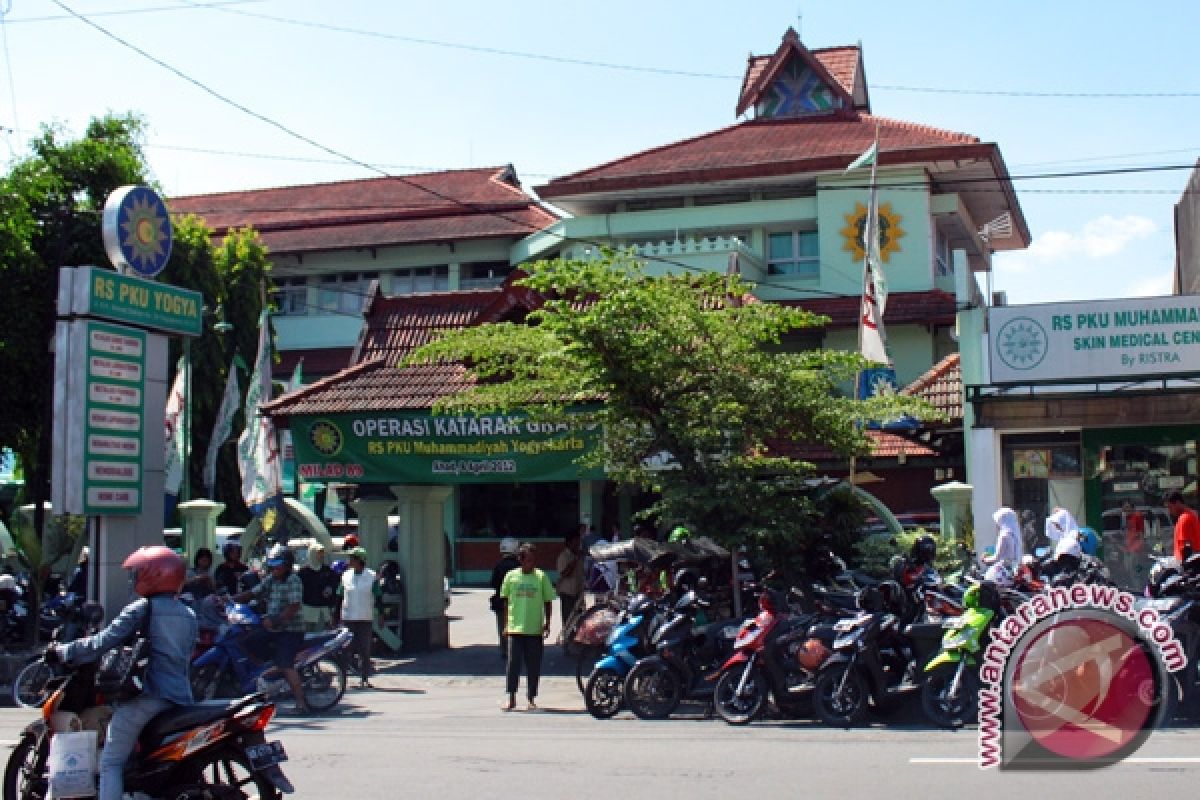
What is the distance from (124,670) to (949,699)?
23.7 feet

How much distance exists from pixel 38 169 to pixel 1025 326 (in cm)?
2034

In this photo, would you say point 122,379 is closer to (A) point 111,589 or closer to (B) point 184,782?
(A) point 111,589

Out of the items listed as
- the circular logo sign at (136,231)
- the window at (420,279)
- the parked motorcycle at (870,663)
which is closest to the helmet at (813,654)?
the parked motorcycle at (870,663)

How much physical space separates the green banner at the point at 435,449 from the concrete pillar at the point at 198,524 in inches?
69.6

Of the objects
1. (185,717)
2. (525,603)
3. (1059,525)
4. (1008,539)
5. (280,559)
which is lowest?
(185,717)

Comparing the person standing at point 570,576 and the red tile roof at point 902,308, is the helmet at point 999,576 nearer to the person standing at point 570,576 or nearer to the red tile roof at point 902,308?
the person standing at point 570,576

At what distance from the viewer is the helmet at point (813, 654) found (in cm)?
1226

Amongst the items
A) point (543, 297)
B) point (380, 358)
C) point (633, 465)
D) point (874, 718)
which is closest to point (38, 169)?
point (380, 358)

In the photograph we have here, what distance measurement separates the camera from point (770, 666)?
483 inches

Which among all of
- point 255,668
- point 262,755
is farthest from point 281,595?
point 262,755

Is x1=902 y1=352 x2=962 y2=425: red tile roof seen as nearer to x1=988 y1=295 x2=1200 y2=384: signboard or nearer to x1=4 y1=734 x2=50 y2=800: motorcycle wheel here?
x1=988 y1=295 x2=1200 y2=384: signboard

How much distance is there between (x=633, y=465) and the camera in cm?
1550

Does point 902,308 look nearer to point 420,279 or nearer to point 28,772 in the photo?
point 420,279

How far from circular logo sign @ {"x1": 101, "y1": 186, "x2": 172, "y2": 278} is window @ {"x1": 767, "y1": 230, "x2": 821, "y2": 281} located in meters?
21.5
